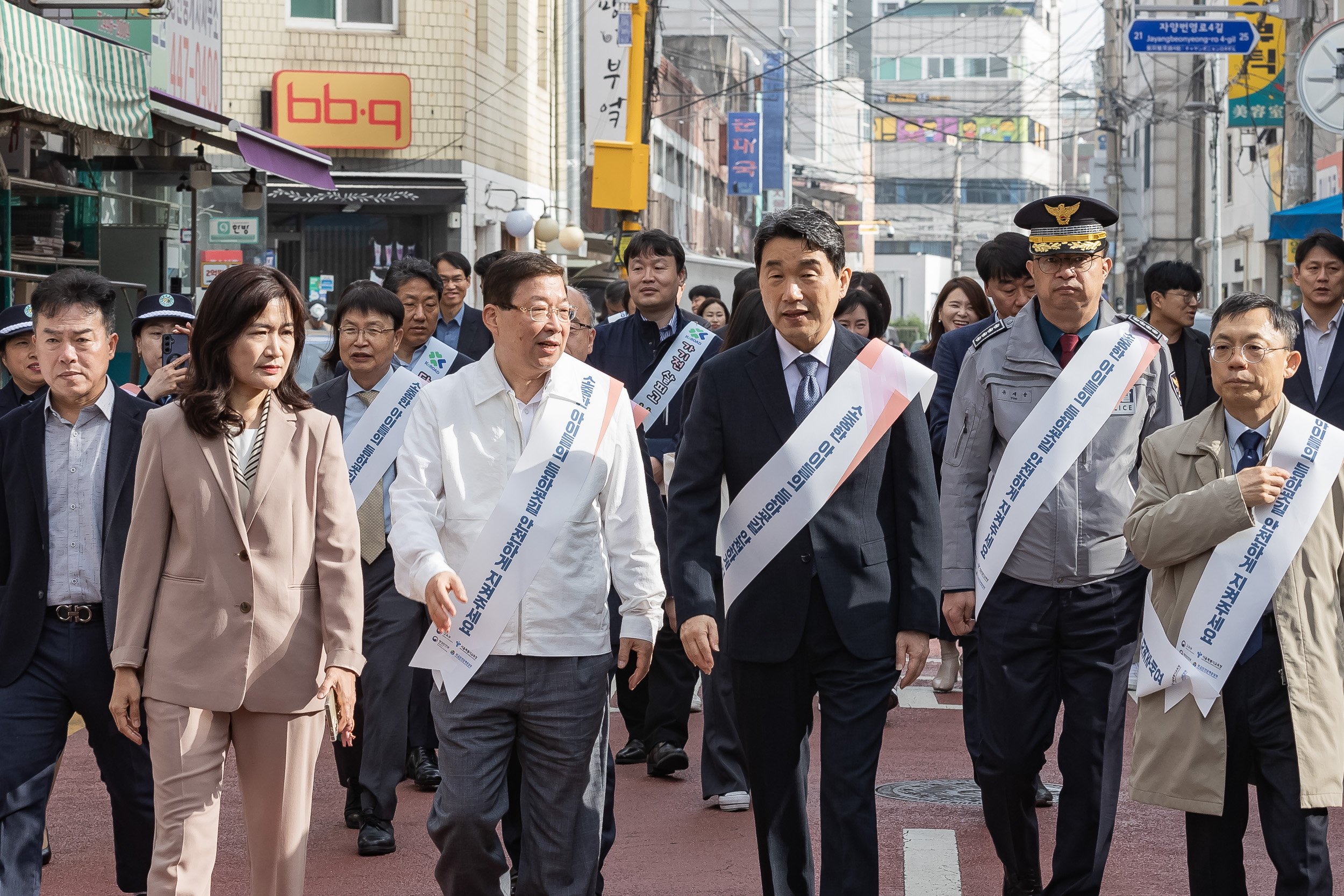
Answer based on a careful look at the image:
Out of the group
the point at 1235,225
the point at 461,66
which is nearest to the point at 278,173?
the point at 461,66

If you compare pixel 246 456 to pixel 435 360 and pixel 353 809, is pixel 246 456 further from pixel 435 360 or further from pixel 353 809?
pixel 435 360

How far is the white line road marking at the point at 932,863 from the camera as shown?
5.59 m

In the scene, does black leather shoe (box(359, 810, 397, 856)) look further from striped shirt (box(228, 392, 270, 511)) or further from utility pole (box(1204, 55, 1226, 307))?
utility pole (box(1204, 55, 1226, 307))

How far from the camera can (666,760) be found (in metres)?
7.32

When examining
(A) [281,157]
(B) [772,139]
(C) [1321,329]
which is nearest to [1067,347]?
(C) [1321,329]

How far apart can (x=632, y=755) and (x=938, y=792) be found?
1.46 m

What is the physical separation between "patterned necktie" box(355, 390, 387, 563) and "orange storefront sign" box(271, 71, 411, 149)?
15269 millimetres

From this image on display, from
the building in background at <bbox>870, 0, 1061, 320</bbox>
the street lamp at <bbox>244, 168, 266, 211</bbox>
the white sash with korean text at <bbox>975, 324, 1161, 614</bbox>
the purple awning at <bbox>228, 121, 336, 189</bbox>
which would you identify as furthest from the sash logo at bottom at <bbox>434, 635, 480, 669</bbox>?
the building in background at <bbox>870, 0, 1061, 320</bbox>

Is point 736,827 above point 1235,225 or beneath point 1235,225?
beneath

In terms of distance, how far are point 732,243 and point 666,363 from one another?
189ft

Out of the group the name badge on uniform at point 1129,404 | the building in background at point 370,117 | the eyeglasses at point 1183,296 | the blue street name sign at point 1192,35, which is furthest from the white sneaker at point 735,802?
the building in background at point 370,117

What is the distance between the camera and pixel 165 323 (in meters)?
6.74

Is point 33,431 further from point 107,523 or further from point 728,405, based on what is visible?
point 728,405

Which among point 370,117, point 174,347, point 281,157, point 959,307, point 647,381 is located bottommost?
point 647,381
